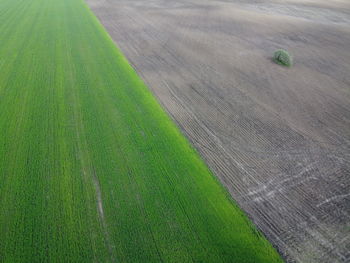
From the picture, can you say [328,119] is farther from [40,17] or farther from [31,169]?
[40,17]

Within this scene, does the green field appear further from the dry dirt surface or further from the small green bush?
the small green bush

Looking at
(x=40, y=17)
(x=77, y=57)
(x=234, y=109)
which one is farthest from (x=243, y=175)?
(x=40, y=17)

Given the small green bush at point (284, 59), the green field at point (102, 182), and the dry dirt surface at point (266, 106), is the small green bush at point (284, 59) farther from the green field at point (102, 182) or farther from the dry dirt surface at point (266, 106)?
the green field at point (102, 182)

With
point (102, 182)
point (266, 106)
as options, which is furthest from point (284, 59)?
point (102, 182)

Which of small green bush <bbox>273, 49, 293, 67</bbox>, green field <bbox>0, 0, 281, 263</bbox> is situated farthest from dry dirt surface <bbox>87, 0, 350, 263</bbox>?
green field <bbox>0, 0, 281, 263</bbox>

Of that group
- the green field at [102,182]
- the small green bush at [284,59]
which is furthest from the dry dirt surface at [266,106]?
the green field at [102,182]
